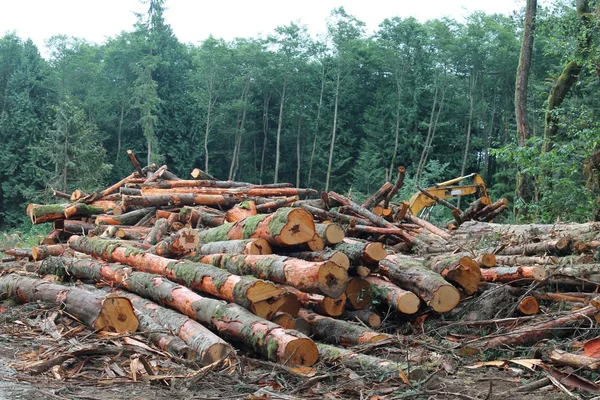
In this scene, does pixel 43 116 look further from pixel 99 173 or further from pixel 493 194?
pixel 493 194

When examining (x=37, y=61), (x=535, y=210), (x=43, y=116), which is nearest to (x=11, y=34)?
(x=37, y=61)

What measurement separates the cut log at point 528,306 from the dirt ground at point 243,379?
4.72 feet

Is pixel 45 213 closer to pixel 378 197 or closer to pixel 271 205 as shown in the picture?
pixel 271 205

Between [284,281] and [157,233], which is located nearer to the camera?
[284,281]

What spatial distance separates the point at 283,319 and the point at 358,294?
4.22ft

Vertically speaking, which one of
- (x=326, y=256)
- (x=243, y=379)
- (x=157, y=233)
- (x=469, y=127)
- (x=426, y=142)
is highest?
(x=469, y=127)

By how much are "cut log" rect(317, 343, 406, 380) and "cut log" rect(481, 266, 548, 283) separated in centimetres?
282

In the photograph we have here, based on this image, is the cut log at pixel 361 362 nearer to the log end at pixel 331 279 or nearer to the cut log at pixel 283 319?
the cut log at pixel 283 319

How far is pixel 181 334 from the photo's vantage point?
19.4 feet

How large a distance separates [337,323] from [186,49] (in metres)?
48.8

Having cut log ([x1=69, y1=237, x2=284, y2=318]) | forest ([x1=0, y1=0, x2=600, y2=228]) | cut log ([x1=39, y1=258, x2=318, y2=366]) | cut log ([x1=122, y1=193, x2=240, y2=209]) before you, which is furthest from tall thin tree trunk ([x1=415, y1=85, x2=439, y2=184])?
cut log ([x1=39, y1=258, x2=318, y2=366])

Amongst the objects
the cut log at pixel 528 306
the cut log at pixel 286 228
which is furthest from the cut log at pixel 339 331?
the cut log at pixel 528 306

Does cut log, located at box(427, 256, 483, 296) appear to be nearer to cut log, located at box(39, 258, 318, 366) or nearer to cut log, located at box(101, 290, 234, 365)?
cut log, located at box(39, 258, 318, 366)

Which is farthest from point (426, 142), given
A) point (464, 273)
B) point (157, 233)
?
point (464, 273)
